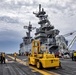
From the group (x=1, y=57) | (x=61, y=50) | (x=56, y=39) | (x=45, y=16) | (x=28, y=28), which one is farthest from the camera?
(x=28, y=28)

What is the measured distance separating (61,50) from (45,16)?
85.2 ft

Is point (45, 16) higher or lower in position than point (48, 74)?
A: higher

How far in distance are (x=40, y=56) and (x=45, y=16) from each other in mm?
68418

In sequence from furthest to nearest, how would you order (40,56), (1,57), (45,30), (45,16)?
(45,16)
(45,30)
(1,57)
(40,56)

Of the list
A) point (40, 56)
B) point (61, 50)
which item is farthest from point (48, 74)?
point (61, 50)

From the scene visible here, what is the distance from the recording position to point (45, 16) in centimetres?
8888

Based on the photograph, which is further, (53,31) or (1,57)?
(53,31)

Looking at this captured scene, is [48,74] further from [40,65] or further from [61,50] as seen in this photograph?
[61,50]

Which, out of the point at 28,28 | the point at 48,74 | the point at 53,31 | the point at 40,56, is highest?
the point at 28,28

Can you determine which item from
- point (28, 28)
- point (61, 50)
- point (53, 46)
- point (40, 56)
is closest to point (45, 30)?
point (53, 46)

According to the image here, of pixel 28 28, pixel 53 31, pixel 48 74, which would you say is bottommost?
pixel 48 74

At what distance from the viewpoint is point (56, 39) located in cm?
7388

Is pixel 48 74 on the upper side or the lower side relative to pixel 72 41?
lower

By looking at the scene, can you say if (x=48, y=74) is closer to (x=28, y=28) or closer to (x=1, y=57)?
(x=1, y=57)
